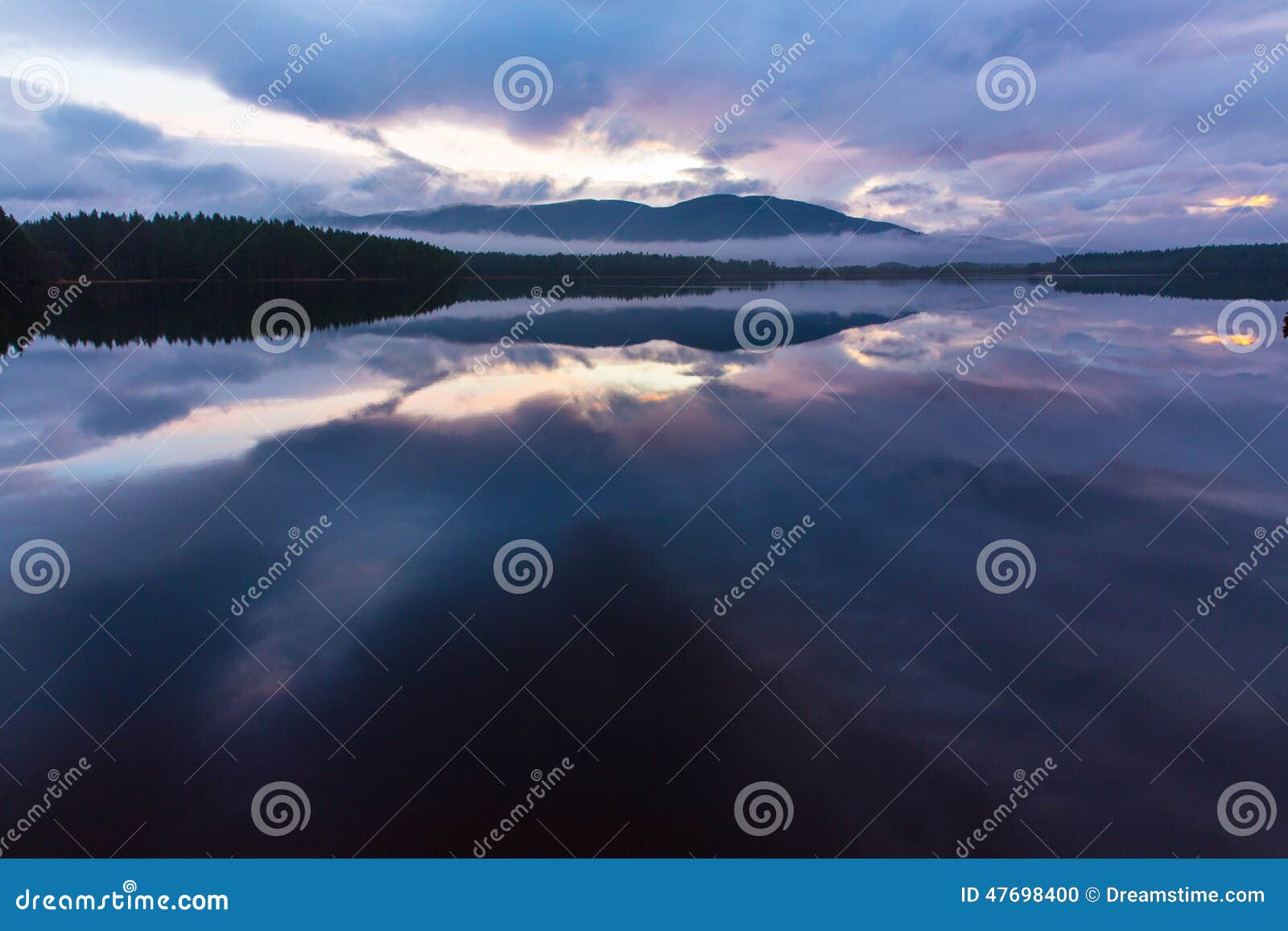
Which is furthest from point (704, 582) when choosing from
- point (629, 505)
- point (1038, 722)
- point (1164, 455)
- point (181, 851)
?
point (1164, 455)

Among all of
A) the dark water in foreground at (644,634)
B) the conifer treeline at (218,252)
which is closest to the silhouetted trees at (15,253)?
the conifer treeline at (218,252)

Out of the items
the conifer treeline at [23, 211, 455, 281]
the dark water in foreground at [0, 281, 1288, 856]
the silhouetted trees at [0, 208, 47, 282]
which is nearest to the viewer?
the dark water in foreground at [0, 281, 1288, 856]

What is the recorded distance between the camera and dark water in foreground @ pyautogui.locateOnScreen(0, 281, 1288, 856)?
543 cm

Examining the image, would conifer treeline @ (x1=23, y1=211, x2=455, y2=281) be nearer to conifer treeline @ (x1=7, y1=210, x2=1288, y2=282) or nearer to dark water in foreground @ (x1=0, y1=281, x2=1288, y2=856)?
conifer treeline @ (x1=7, y1=210, x2=1288, y2=282)

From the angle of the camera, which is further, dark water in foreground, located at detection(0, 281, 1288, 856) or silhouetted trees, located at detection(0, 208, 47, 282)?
silhouetted trees, located at detection(0, 208, 47, 282)

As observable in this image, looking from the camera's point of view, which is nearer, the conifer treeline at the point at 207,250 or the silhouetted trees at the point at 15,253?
the silhouetted trees at the point at 15,253

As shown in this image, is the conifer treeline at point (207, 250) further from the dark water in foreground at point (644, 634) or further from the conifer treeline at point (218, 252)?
the dark water in foreground at point (644, 634)

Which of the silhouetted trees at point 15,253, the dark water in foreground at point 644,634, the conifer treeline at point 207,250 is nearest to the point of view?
the dark water in foreground at point 644,634

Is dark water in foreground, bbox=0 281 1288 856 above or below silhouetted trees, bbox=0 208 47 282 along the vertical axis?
above

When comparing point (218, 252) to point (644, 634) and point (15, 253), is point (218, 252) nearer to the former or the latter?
point (15, 253)

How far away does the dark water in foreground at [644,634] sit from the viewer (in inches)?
214

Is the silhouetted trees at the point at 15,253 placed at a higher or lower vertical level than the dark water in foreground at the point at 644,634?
lower

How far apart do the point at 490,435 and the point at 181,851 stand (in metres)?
11.2

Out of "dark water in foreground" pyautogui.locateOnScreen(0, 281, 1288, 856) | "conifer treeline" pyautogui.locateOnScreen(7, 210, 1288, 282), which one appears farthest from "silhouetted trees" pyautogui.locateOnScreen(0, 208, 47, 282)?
"dark water in foreground" pyautogui.locateOnScreen(0, 281, 1288, 856)
